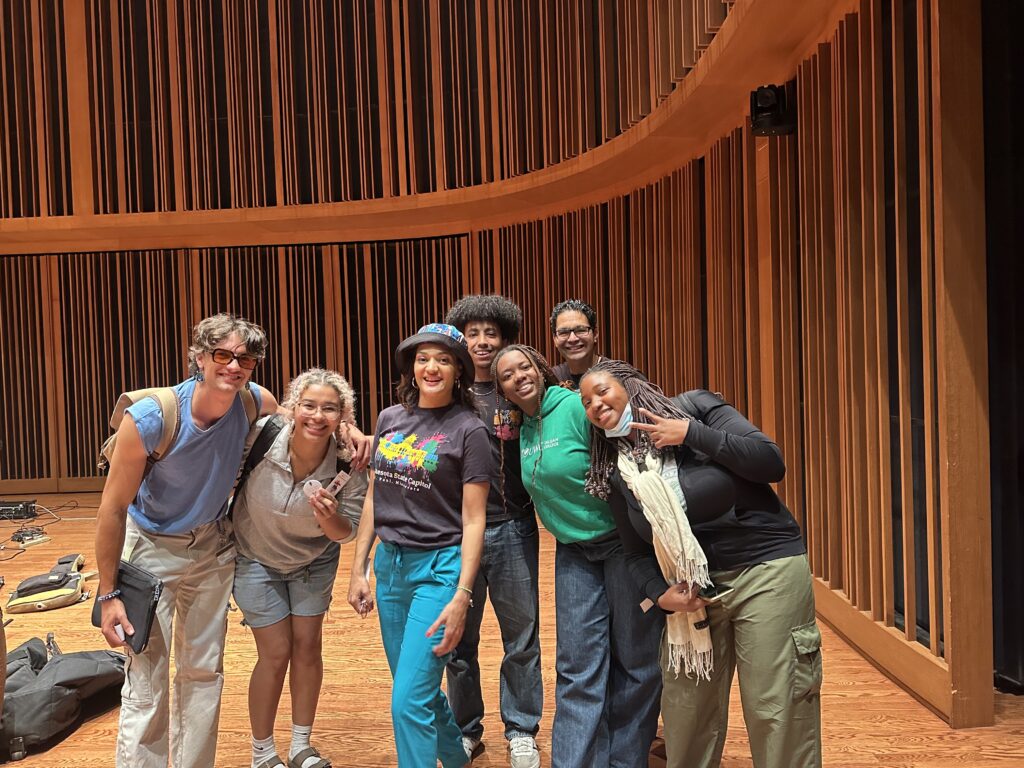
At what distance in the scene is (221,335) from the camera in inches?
91.4

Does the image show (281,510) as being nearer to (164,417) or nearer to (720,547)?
(164,417)

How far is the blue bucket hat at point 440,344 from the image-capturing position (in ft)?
7.93

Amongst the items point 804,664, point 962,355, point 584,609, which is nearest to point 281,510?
point 584,609

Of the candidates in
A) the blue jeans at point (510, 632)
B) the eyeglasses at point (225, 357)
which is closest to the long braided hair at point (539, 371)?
the blue jeans at point (510, 632)

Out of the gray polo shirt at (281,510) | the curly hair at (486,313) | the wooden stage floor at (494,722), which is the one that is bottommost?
the wooden stage floor at (494,722)

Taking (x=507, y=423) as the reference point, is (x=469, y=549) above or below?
below

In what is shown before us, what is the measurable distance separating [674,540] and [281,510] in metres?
1.19

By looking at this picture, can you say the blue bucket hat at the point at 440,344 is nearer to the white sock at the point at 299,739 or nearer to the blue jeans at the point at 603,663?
the blue jeans at the point at 603,663

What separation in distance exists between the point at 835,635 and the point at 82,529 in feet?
19.3

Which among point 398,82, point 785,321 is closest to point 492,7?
point 398,82

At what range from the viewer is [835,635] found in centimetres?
400

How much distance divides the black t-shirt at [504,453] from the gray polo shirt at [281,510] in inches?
16.6

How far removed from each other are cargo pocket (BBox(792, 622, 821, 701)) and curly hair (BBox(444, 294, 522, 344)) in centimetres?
138

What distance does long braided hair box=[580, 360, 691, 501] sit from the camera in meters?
2.12
